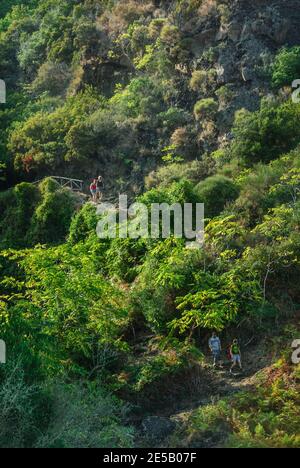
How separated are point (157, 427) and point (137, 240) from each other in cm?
740

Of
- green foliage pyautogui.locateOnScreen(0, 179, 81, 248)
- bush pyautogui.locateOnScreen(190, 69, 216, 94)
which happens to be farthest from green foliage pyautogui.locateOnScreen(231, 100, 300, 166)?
green foliage pyautogui.locateOnScreen(0, 179, 81, 248)

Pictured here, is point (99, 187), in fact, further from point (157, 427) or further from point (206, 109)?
point (157, 427)

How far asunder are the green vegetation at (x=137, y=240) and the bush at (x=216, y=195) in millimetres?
46

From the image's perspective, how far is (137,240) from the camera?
20.2 meters

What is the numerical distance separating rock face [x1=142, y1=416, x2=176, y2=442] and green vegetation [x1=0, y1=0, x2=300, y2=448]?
0.26 m

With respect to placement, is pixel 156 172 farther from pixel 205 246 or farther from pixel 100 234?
pixel 205 246

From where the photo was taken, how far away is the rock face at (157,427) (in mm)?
13548

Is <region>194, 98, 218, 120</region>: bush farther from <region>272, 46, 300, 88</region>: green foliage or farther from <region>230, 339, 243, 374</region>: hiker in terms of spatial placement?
<region>230, 339, 243, 374</region>: hiker

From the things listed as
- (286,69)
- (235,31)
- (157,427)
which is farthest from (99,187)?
(157,427)

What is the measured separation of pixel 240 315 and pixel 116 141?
43.4 ft

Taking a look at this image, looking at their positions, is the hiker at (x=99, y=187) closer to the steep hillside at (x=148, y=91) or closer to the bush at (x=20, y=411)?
the steep hillside at (x=148, y=91)

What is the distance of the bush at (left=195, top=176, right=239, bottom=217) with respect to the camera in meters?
21.0

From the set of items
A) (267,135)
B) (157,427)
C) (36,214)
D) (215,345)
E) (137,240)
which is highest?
(267,135)
